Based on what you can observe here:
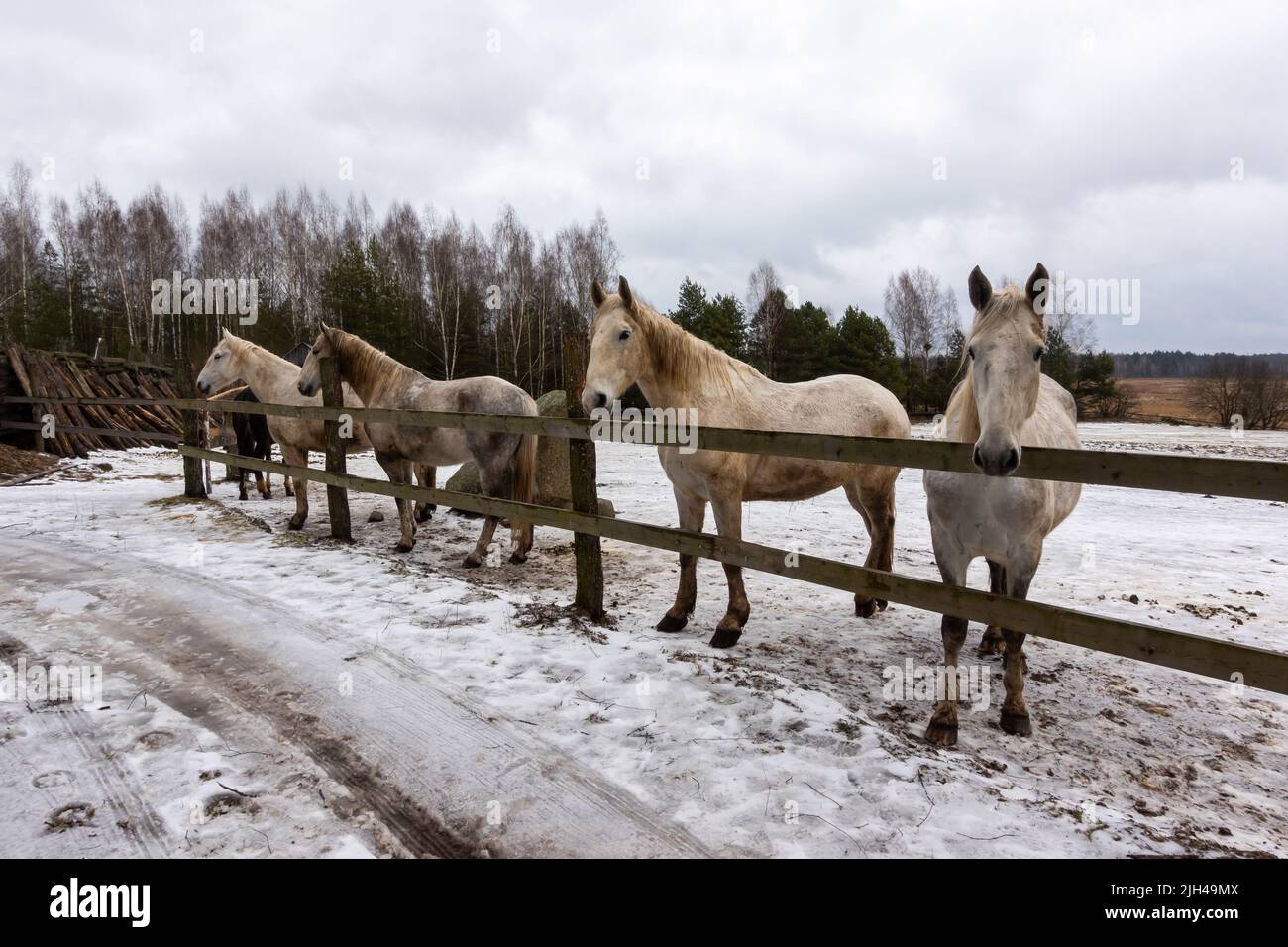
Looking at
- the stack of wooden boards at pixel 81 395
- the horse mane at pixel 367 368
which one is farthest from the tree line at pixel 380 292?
the horse mane at pixel 367 368

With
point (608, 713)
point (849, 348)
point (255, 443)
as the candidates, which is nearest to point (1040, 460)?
point (608, 713)

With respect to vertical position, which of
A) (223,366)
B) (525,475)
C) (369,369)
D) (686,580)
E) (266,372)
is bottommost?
(686,580)

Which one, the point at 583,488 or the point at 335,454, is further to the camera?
the point at 335,454

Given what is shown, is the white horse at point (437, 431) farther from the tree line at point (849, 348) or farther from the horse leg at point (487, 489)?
the tree line at point (849, 348)

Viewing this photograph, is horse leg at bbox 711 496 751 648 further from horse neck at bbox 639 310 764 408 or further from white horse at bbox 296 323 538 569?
white horse at bbox 296 323 538 569

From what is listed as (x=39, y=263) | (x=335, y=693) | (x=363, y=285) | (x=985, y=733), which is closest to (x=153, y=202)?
(x=39, y=263)

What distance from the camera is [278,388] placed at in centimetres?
832

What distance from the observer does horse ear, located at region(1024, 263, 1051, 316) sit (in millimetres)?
2650

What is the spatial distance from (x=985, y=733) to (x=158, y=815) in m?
3.40

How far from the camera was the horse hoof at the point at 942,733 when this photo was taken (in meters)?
2.81

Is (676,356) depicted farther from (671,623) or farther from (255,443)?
(255,443)

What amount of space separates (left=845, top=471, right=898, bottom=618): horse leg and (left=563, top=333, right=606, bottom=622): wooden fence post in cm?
197

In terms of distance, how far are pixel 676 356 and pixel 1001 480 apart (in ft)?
6.95

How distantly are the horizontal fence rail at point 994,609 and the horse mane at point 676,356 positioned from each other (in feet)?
3.50
